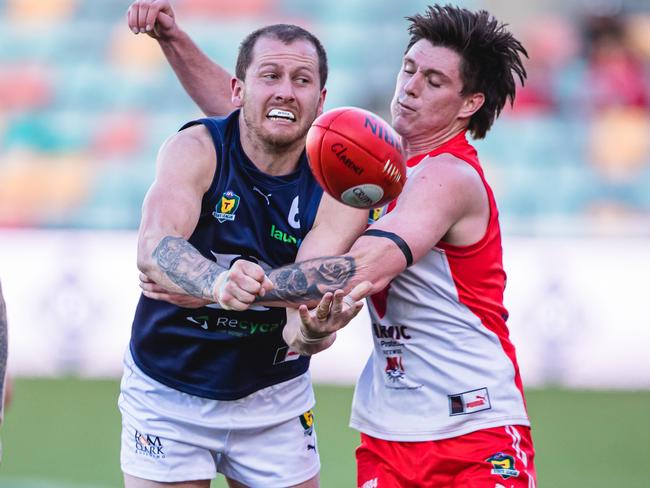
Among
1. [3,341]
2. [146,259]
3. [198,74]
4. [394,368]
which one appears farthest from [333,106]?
[3,341]

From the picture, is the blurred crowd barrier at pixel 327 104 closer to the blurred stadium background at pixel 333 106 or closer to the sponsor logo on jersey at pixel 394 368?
the blurred stadium background at pixel 333 106

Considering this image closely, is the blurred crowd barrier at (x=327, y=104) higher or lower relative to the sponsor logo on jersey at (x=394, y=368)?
higher

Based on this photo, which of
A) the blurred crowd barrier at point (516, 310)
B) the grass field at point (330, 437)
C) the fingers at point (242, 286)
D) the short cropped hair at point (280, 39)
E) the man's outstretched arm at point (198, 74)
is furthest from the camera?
the blurred crowd barrier at point (516, 310)

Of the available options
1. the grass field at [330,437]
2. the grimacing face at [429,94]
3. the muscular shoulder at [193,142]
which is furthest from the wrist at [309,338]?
the grass field at [330,437]

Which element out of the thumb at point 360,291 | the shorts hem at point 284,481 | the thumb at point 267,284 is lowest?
the shorts hem at point 284,481

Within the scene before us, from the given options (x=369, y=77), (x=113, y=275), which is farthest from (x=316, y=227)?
(x=369, y=77)

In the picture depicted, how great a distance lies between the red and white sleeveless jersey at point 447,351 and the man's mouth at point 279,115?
56 centimetres

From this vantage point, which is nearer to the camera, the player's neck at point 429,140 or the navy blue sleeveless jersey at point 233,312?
the navy blue sleeveless jersey at point 233,312

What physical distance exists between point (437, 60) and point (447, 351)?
47.0 inches

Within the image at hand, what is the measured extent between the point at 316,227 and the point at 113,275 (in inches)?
270

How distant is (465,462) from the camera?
4.04 metres

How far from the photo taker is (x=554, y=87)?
14.3 meters

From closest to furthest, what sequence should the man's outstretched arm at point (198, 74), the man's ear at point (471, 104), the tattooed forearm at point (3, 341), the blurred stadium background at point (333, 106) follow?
the tattooed forearm at point (3, 341), the man's ear at point (471, 104), the man's outstretched arm at point (198, 74), the blurred stadium background at point (333, 106)

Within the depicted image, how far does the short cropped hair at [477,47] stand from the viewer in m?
4.47
